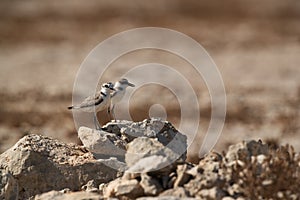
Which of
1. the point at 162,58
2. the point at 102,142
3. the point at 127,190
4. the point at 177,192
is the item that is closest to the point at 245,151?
the point at 177,192

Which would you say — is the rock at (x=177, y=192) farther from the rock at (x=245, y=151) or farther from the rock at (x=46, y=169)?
the rock at (x=46, y=169)

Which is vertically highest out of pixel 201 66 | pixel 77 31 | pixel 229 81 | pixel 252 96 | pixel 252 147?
pixel 77 31

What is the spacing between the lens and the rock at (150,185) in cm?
674

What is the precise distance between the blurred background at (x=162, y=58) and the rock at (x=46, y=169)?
20.5 ft

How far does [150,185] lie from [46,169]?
1.67 m

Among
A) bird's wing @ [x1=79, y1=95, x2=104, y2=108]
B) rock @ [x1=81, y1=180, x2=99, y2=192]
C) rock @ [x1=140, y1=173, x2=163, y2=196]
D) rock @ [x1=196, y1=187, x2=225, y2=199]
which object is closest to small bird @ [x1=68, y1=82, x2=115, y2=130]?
bird's wing @ [x1=79, y1=95, x2=104, y2=108]

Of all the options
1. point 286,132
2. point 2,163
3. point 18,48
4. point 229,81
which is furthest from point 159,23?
point 2,163

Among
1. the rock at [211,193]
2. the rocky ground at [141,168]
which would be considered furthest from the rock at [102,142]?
the rock at [211,193]

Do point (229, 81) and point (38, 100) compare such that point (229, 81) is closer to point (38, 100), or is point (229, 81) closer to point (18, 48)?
point (38, 100)

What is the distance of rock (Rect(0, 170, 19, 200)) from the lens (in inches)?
296

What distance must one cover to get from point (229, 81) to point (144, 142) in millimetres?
17995

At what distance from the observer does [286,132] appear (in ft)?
57.0

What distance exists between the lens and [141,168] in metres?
6.93

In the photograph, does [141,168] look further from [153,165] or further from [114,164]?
[114,164]
